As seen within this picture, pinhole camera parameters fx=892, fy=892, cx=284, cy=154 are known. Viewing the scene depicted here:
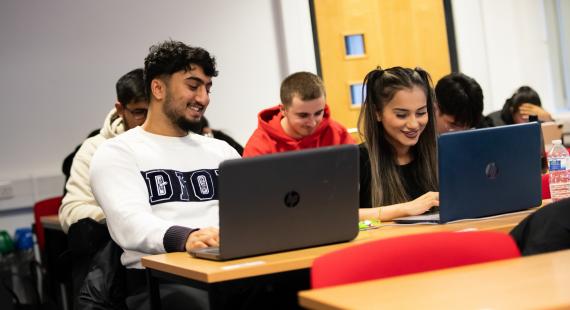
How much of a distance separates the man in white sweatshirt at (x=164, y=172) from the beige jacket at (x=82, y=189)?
848 millimetres

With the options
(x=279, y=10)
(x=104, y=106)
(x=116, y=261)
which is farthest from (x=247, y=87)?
(x=116, y=261)

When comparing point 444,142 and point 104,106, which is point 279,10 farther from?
point 444,142

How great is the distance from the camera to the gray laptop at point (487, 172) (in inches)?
107

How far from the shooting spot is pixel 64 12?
20.3 ft

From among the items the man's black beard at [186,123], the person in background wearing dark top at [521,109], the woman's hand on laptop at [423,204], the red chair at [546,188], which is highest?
the man's black beard at [186,123]

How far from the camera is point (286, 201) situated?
237 cm

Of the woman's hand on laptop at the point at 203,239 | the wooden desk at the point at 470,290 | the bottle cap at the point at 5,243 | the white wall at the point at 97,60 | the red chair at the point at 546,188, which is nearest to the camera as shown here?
the wooden desk at the point at 470,290

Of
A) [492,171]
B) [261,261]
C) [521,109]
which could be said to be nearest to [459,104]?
[521,109]

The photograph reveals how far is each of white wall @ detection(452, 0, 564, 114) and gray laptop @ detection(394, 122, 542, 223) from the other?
437cm

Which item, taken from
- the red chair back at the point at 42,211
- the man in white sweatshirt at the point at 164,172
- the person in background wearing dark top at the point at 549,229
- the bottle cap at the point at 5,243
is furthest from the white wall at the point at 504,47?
the person in background wearing dark top at the point at 549,229

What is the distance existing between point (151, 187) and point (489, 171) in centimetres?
115

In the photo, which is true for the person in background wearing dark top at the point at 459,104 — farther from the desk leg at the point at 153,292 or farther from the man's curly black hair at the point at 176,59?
the desk leg at the point at 153,292

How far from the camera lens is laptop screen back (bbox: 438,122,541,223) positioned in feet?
8.93

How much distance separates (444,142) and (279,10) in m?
4.23
